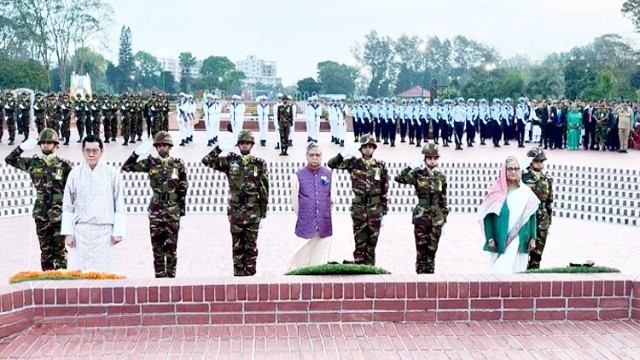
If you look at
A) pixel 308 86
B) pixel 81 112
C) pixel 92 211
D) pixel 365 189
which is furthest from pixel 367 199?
pixel 308 86

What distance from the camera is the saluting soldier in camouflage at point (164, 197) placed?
720 centimetres

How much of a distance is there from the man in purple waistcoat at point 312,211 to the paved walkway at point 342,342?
243 centimetres

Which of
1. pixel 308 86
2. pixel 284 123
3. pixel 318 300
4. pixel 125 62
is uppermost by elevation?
pixel 125 62

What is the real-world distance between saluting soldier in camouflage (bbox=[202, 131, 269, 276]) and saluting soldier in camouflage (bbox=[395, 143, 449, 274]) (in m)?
1.47

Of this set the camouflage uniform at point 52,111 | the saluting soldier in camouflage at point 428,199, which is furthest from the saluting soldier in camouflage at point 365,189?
the camouflage uniform at point 52,111

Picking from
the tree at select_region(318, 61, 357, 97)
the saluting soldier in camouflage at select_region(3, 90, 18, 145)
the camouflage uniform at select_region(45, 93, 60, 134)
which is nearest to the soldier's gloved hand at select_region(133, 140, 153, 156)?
the camouflage uniform at select_region(45, 93, 60, 134)

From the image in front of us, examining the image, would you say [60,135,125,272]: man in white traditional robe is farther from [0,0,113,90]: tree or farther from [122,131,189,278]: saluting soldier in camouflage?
[0,0,113,90]: tree

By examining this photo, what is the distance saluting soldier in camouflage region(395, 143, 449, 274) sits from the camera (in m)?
7.29

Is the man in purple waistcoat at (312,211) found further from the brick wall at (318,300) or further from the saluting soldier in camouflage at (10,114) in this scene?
the saluting soldier in camouflage at (10,114)

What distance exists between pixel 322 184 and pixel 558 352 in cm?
325

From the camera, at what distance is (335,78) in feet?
242

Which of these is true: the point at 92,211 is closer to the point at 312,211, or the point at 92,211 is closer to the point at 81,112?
the point at 312,211

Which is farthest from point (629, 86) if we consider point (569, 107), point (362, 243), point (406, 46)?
point (406, 46)

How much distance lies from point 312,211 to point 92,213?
2.03 m
